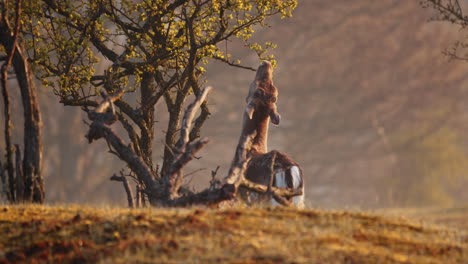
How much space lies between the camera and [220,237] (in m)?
9.90

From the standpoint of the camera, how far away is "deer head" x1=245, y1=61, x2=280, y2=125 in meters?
16.7

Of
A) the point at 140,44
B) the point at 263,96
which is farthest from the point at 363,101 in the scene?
the point at 263,96

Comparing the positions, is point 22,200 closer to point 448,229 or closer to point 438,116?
point 448,229

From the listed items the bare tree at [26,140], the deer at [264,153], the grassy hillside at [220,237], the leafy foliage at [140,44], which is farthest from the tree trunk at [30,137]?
the deer at [264,153]

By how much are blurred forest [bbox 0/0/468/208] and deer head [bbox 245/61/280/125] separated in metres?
39.4

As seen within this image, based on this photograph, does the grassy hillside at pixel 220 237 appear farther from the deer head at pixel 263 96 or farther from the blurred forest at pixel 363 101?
the blurred forest at pixel 363 101

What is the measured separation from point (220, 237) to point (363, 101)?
49.5m

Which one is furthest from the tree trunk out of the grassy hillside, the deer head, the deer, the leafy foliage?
the deer head

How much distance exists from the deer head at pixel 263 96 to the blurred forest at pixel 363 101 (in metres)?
39.4

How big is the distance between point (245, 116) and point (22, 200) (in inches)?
226

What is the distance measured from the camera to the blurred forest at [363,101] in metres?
57.3

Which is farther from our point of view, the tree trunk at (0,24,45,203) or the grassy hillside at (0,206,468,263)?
the tree trunk at (0,24,45,203)

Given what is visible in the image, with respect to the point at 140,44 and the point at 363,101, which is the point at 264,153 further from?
the point at 363,101

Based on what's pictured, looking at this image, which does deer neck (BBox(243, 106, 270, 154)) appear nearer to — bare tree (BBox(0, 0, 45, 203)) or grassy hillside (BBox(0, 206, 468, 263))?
grassy hillside (BBox(0, 206, 468, 263))
